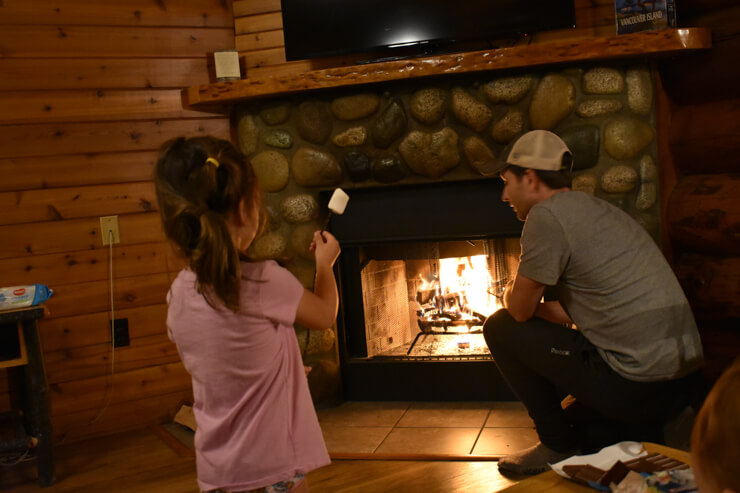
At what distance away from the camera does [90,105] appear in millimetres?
2930

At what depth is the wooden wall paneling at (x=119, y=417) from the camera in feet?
9.69

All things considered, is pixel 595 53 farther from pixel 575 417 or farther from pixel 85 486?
pixel 85 486

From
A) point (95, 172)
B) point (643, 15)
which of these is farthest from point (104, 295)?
point (643, 15)

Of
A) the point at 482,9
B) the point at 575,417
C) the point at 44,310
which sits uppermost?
the point at 482,9

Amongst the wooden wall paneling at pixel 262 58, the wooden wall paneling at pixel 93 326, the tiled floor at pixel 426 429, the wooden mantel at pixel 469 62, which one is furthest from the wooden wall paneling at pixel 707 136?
the wooden wall paneling at pixel 93 326

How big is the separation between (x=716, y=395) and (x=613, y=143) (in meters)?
1.93

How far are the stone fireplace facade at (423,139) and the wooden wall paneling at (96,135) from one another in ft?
0.63

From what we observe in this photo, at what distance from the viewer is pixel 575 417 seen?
2.26 metres

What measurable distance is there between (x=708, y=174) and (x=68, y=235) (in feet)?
7.92

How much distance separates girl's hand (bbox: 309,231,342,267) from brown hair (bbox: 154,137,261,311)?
21cm

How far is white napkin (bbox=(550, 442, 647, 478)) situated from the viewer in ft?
4.67

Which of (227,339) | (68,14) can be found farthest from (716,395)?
(68,14)

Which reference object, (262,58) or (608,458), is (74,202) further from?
(608,458)

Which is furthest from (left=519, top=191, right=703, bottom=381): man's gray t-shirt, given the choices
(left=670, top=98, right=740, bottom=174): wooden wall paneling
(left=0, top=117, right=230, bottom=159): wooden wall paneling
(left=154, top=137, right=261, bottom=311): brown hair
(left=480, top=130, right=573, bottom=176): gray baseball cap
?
(left=0, top=117, right=230, bottom=159): wooden wall paneling
